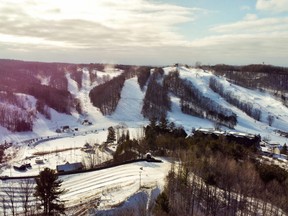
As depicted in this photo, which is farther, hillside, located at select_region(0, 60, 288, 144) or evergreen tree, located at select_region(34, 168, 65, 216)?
hillside, located at select_region(0, 60, 288, 144)

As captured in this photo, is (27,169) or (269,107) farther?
(269,107)

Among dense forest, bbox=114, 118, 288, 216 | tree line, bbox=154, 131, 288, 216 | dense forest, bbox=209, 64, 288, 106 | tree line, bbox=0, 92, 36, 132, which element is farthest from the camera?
dense forest, bbox=209, 64, 288, 106

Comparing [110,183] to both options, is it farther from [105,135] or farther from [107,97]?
[107,97]

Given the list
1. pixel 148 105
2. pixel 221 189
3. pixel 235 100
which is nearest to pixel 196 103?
pixel 148 105

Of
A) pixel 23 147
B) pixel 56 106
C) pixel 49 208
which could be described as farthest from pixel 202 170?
pixel 56 106

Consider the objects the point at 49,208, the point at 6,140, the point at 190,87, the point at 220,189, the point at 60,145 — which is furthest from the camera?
the point at 190,87

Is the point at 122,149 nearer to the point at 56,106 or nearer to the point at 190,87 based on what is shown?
the point at 56,106

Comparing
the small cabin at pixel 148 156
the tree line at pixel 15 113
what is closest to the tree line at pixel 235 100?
the tree line at pixel 15 113

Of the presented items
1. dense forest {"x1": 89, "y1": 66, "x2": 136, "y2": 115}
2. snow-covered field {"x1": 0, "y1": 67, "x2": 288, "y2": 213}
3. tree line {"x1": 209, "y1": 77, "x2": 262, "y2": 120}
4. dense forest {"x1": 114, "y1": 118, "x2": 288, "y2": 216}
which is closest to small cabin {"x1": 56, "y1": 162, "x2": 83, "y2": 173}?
snow-covered field {"x1": 0, "y1": 67, "x2": 288, "y2": 213}

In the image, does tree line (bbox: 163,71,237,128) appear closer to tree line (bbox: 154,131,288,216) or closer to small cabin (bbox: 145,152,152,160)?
small cabin (bbox: 145,152,152,160)

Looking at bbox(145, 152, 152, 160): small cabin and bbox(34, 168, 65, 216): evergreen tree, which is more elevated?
bbox(34, 168, 65, 216): evergreen tree

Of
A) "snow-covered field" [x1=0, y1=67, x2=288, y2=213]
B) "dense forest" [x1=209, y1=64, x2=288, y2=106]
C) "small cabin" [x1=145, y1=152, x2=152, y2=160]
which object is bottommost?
"snow-covered field" [x1=0, y1=67, x2=288, y2=213]
